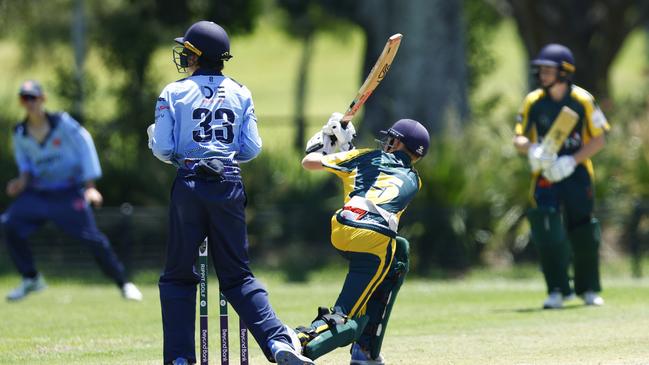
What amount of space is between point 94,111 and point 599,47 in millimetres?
10353

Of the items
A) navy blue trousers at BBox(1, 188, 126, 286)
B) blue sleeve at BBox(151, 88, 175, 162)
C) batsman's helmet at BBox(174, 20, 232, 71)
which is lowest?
navy blue trousers at BBox(1, 188, 126, 286)

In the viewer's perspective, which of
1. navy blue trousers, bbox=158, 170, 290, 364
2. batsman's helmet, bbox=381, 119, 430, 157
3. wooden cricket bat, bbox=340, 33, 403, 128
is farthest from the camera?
wooden cricket bat, bbox=340, 33, 403, 128

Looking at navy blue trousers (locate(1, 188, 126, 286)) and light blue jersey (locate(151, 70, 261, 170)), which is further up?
light blue jersey (locate(151, 70, 261, 170))

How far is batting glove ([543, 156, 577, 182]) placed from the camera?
10.8 meters

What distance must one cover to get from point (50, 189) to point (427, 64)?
725cm

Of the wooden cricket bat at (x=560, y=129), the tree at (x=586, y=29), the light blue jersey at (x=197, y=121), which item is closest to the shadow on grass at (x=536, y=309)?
the wooden cricket bat at (x=560, y=129)

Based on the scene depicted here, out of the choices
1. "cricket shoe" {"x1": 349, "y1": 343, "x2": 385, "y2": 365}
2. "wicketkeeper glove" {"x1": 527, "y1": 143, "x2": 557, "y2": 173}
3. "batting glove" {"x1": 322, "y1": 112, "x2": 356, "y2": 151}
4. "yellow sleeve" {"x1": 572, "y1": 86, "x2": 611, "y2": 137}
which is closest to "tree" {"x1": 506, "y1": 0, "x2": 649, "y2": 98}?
"yellow sleeve" {"x1": 572, "y1": 86, "x2": 611, "y2": 137}

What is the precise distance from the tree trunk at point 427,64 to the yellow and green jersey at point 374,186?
10.6 m

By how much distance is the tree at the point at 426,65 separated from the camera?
60.2 ft

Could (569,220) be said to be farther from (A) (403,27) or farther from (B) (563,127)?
(A) (403,27)

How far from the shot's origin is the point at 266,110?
48.1 meters

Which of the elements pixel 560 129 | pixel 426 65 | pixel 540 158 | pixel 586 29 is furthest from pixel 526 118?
pixel 586 29

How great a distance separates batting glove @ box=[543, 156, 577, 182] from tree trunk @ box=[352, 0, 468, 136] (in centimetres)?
734

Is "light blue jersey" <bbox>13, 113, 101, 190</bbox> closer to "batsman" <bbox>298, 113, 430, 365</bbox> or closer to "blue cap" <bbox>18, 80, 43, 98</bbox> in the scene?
"blue cap" <bbox>18, 80, 43, 98</bbox>
